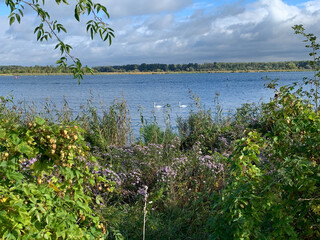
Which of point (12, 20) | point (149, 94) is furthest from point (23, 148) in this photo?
point (149, 94)

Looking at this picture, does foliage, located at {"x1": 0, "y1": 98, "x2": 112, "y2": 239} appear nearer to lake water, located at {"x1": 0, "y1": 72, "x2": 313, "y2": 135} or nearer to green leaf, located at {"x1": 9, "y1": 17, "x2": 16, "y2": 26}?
green leaf, located at {"x1": 9, "y1": 17, "x2": 16, "y2": 26}

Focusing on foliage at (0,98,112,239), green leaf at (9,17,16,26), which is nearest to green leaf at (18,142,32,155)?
foliage at (0,98,112,239)

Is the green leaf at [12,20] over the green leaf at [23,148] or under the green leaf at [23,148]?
over

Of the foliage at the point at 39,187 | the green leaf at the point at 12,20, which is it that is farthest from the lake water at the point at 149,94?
the foliage at the point at 39,187

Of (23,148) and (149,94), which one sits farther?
(149,94)

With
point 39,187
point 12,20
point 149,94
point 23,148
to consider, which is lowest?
point 149,94

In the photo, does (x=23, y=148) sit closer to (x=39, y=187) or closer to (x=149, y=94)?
(x=39, y=187)

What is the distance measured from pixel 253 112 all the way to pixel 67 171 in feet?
22.6

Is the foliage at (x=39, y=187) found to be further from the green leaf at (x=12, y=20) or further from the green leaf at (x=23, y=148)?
the green leaf at (x=12, y=20)

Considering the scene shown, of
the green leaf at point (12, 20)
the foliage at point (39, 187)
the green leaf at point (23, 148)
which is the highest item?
the green leaf at point (12, 20)

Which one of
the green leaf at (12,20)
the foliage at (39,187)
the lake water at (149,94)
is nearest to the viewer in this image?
the foliage at (39,187)

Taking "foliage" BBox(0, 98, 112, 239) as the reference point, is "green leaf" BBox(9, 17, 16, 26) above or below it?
above

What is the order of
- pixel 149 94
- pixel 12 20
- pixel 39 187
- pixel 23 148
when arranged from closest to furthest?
pixel 23 148
pixel 39 187
pixel 12 20
pixel 149 94

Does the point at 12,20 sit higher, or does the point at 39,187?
the point at 12,20
